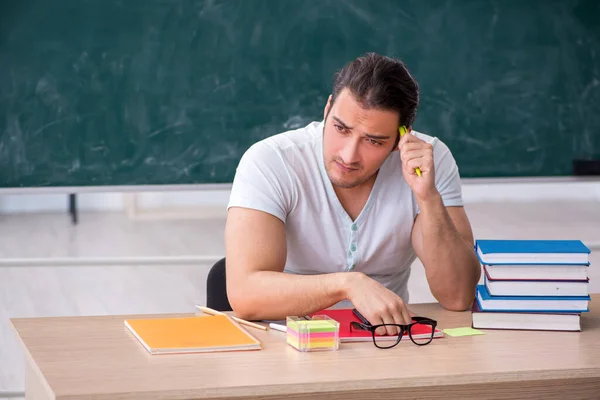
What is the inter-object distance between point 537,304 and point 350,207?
0.61 m

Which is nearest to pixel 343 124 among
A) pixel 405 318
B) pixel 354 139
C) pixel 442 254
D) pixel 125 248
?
pixel 354 139

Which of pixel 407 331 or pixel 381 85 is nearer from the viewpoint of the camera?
pixel 407 331

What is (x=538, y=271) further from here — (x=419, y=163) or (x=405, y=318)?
(x=419, y=163)

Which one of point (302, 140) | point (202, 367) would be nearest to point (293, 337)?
point (202, 367)

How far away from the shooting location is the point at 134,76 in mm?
3232

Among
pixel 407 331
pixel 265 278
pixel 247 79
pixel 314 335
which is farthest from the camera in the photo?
pixel 247 79

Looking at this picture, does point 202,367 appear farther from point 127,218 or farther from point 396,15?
point 396,15

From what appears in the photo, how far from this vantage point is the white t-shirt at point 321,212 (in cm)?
227

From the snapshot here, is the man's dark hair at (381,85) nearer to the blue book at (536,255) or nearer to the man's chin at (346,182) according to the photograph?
the man's chin at (346,182)

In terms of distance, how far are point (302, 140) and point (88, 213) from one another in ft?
4.44

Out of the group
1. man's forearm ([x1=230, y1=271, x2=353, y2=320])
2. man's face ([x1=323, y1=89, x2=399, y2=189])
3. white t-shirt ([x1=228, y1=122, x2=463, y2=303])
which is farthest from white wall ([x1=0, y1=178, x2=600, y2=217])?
man's forearm ([x1=230, y1=271, x2=353, y2=320])

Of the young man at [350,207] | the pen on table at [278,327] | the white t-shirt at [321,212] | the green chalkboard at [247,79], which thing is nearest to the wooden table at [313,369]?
the pen on table at [278,327]

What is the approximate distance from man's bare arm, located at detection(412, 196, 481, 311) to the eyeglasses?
29cm

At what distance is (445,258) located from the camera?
2232 millimetres
